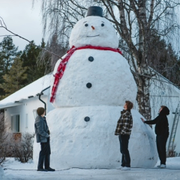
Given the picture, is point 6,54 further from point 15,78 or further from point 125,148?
point 125,148

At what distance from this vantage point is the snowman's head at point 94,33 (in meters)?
9.84

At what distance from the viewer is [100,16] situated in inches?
407

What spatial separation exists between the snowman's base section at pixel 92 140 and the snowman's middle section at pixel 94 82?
181mm

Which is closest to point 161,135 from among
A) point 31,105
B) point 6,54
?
point 31,105

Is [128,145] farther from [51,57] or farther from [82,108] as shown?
[51,57]

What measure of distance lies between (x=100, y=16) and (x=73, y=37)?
2.77ft

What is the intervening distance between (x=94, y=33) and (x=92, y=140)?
7.98 ft

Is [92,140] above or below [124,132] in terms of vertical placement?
below

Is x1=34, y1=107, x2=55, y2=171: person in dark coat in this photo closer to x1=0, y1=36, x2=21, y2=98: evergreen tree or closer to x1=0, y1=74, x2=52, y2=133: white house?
x1=0, y1=74, x2=52, y2=133: white house

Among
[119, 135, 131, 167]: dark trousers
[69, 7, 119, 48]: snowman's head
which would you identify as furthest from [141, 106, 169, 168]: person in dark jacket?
[69, 7, 119, 48]: snowman's head

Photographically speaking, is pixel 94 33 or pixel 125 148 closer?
pixel 125 148

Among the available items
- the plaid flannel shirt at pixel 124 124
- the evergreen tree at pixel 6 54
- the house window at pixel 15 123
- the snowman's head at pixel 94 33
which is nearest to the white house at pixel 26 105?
the house window at pixel 15 123

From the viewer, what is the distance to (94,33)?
32.2 ft

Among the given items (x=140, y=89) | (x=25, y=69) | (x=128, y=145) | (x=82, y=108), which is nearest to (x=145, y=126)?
(x=128, y=145)
